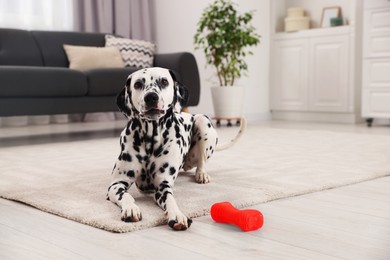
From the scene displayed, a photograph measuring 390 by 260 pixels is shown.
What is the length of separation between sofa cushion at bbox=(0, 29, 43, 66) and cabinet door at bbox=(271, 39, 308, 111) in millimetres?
2926

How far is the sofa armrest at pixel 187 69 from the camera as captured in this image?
14.7 ft

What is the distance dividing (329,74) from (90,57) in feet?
8.69

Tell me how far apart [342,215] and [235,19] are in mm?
3771

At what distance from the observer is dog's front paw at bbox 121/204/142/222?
1518 millimetres

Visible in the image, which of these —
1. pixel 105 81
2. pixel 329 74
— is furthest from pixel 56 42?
pixel 329 74

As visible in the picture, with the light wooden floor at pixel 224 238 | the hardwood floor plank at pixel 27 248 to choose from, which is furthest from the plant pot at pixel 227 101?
the hardwood floor plank at pixel 27 248

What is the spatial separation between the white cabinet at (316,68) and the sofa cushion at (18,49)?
116 inches

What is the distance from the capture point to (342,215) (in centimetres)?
164

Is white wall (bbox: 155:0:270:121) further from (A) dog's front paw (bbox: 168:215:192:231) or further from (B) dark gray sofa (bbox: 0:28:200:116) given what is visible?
(A) dog's front paw (bbox: 168:215:192:231)

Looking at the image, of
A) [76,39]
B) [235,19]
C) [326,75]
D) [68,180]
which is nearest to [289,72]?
[326,75]

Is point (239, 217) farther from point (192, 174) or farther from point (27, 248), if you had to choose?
point (192, 174)

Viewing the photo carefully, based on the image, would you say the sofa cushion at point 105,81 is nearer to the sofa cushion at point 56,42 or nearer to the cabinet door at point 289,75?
the sofa cushion at point 56,42

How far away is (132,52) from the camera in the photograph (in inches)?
193

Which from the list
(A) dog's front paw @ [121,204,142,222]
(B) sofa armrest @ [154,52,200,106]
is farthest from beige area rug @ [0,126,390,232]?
(B) sofa armrest @ [154,52,200,106]
